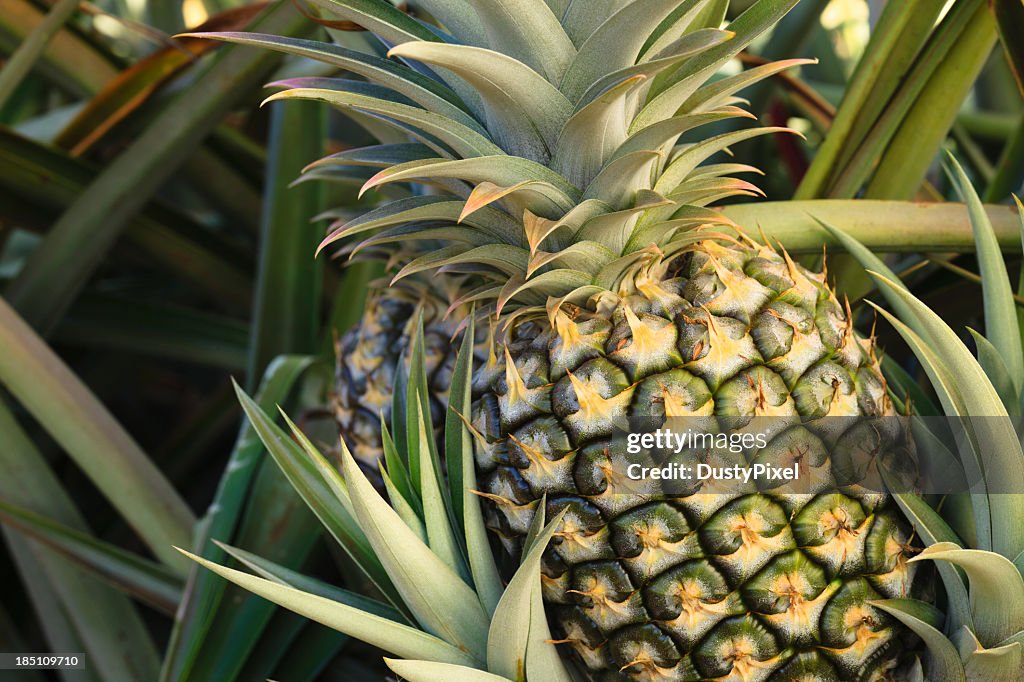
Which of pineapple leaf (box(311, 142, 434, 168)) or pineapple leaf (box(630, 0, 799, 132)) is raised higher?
pineapple leaf (box(630, 0, 799, 132))

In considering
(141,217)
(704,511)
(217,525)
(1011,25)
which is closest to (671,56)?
(704,511)

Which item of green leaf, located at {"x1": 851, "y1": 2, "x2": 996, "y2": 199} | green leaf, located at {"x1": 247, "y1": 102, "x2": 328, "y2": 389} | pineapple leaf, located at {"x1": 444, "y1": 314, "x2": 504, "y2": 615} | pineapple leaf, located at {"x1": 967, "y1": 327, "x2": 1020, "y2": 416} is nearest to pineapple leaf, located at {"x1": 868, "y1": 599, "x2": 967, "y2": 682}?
pineapple leaf, located at {"x1": 967, "y1": 327, "x2": 1020, "y2": 416}

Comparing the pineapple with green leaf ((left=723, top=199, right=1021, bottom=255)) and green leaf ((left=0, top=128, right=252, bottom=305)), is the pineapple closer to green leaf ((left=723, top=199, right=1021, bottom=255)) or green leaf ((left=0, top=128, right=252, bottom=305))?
green leaf ((left=723, top=199, right=1021, bottom=255))

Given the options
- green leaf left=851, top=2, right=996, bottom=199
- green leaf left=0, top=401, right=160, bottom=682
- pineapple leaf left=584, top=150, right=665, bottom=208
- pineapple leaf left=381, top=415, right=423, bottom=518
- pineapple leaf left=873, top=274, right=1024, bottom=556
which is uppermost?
green leaf left=851, top=2, right=996, bottom=199

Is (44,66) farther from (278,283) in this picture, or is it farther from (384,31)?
(384,31)

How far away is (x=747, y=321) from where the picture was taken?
22.0 inches

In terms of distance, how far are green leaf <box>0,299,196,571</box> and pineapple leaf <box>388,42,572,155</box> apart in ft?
1.80

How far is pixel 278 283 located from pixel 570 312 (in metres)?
0.56

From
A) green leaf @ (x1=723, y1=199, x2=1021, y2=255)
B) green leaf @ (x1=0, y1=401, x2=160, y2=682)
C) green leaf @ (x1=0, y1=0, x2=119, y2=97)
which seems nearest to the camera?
green leaf @ (x1=723, y1=199, x2=1021, y2=255)

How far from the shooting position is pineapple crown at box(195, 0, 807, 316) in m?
0.52

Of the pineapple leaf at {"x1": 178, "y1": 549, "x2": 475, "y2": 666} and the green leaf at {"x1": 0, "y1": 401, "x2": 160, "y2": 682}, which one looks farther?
the green leaf at {"x1": 0, "y1": 401, "x2": 160, "y2": 682}

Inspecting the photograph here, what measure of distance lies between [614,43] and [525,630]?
1.29 feet

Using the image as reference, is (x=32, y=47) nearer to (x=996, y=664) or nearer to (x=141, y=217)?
(x=141, y=217)

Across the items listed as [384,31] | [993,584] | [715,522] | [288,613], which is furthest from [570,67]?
[288,613]
